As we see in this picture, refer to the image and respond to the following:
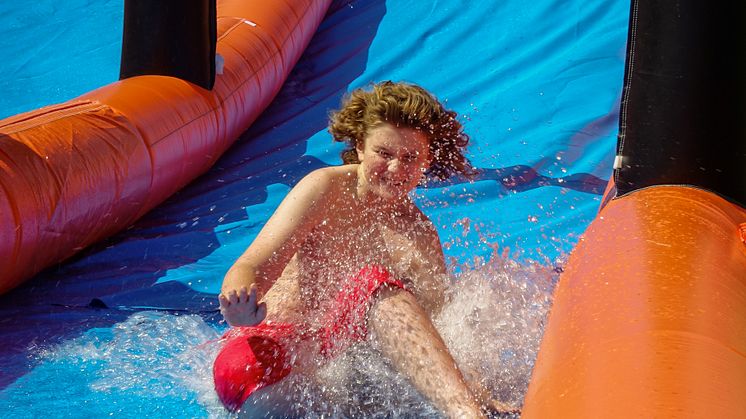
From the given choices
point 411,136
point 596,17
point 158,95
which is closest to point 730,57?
point 411,136

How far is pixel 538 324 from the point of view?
7.19ft

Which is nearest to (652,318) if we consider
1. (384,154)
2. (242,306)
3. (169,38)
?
(242,306)

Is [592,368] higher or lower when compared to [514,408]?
higher

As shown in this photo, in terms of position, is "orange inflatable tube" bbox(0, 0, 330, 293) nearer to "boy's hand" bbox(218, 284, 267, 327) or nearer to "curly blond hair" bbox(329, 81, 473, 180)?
"curly blond hair" bbox(329, 81, 473, 180)

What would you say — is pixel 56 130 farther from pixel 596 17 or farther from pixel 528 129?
pixel 596 17

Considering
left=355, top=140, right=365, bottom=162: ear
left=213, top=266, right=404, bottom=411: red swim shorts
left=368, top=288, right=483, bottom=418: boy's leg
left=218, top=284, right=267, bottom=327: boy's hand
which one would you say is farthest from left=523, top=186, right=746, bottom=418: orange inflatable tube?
left=355, top=140, right=365, bottom=162: ear

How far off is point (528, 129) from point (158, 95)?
1345 mm

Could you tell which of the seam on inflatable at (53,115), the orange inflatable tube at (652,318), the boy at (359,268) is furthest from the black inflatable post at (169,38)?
the orange inflatable tube at (652,318)

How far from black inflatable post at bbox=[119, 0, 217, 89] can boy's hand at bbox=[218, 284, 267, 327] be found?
169cm

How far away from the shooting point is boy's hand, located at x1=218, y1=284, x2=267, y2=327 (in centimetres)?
169

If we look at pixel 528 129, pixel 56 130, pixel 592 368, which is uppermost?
pixel 592 368

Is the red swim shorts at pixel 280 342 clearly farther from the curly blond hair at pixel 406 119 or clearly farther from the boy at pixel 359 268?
the curly blond hair at pixel 406 119

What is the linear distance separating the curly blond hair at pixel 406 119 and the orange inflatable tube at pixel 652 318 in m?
0.59

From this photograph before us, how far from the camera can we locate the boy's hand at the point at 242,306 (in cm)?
169
